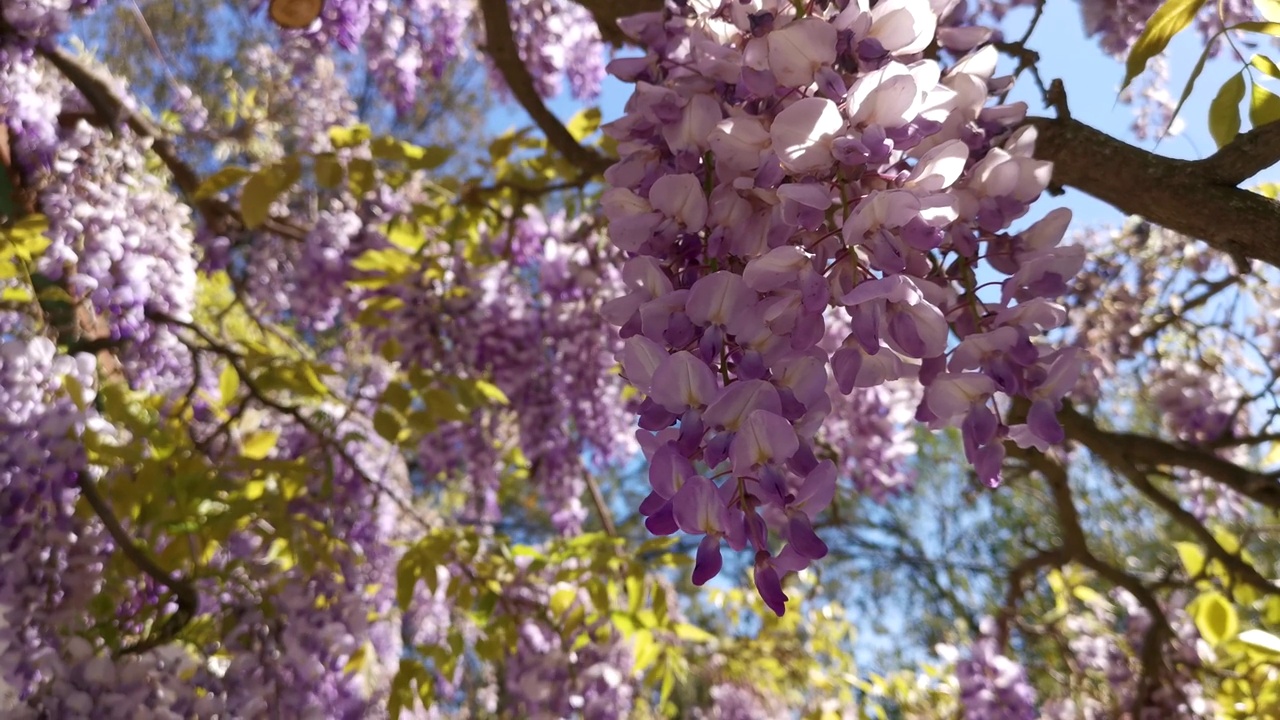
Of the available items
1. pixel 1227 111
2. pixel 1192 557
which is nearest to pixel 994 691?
pixel 1192 557

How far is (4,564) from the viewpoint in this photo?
150cm

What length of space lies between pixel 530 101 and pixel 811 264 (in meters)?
1.57

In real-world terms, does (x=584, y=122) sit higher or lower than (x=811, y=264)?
higher

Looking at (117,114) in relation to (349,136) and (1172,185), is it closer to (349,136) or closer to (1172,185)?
(349,136)

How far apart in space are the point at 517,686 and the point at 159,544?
91 centimetres

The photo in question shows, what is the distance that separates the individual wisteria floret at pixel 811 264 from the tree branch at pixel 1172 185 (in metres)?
0.18

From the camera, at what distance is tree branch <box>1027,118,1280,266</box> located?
0.75 metres

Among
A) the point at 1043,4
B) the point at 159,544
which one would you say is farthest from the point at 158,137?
the point at 1043,4

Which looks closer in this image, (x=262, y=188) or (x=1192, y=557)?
(x=262, y=188)

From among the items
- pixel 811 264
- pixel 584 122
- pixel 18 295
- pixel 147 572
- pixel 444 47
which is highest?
pixel 444 47

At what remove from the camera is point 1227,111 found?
841 mm

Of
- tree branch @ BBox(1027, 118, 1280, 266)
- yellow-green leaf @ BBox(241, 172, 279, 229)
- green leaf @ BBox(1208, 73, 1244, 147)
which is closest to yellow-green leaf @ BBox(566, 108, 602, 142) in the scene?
yellow-green leaf @ BBox(241, 172, 279, 229)

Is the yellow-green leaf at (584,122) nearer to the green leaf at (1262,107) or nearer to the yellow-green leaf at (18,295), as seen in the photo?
the yellow-green leaf at (18,295)

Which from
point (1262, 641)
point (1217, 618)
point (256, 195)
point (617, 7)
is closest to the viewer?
point (1262, 641)
